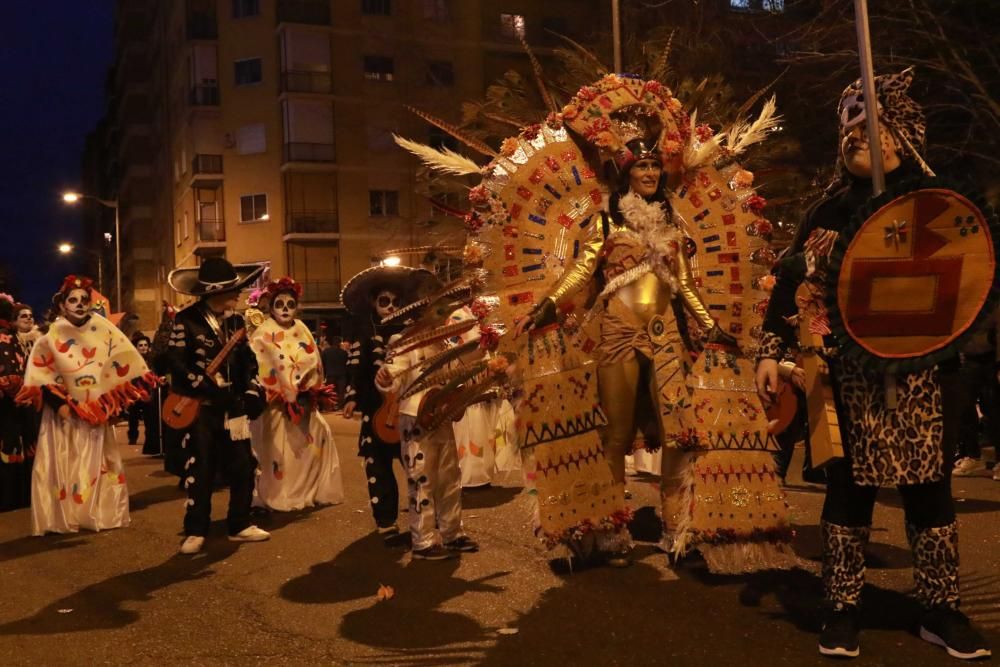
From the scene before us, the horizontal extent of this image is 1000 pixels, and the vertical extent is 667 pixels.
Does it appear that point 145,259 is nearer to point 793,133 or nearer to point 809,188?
point 793,133

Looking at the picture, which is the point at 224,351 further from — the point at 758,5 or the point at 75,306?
the point at 758,5

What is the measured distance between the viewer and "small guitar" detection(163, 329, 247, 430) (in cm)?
756

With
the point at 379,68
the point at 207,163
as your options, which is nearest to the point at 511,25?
the point at 379,68

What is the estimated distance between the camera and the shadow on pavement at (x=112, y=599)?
5.54m

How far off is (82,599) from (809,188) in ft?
20.3

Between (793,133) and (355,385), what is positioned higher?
(793,133)

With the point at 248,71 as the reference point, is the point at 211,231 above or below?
below

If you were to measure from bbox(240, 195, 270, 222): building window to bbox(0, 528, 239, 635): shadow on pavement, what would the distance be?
34.7 m

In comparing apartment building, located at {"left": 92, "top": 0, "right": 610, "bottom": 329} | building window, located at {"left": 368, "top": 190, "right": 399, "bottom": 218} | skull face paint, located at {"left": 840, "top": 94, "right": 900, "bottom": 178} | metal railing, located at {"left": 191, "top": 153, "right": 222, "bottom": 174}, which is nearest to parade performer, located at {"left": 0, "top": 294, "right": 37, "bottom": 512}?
skull face paint, located at {"left": 840, "top": 94, "right": 900, "bottom": 178}

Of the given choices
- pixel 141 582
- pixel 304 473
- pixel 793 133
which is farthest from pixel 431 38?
pixel 141 582

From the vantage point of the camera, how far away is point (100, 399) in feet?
28.7

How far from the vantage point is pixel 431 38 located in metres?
39.5

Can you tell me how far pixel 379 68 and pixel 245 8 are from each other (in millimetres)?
6581

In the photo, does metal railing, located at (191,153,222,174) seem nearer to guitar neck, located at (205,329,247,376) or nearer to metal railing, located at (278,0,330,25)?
metal railing, located at (278,0,330,25)
